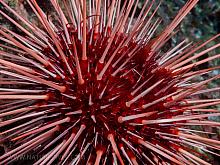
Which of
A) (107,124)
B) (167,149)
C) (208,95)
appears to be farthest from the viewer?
(208,95)

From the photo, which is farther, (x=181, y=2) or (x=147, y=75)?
(x=181, y=2)

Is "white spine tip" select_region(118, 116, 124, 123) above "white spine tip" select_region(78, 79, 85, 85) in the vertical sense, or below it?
below

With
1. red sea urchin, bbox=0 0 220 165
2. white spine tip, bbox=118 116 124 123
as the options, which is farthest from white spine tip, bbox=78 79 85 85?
white spine tip, bbox=118 116 124 123

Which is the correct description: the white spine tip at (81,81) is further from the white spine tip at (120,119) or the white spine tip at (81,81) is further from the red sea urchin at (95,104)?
the white spine tip at (120,119)

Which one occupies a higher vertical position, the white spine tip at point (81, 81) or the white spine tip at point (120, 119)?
the white spine tip at point (81, 81)

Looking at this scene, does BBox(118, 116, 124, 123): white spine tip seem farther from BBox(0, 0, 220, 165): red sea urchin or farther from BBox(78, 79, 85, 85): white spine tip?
BBox(78, 79, 85, 85): white spine tip

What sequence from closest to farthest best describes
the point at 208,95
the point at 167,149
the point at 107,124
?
the point at 107,124
the point at 167,149
the point at 208,95

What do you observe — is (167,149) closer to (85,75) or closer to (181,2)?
(85,75)

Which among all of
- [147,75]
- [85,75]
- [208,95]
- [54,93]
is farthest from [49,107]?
[208,95]

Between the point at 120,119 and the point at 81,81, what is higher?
the point at 81,81

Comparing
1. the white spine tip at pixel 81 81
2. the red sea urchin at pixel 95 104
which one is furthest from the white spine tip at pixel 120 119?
the white spine tip at pixel 81 81

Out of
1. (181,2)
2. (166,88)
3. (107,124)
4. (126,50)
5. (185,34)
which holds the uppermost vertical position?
(181,2)
